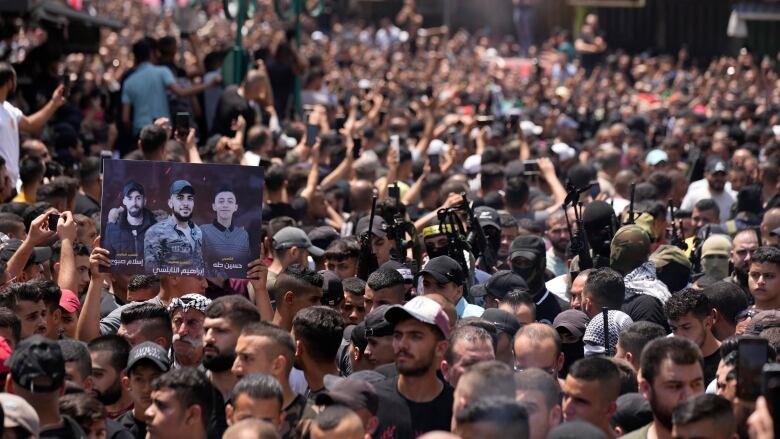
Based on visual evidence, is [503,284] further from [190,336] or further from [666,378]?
[666,378]

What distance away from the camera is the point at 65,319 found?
7.90 metres

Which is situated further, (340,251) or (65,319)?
(340,251)

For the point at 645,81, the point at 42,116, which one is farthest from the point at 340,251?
the point at 645,81

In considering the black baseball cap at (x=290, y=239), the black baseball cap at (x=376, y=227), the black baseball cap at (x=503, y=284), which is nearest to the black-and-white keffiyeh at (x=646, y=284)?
the black baseball cap at (x=503, y=284)

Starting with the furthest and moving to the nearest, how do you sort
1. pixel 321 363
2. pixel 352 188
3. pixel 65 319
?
pixel 352 188 < pixel 65 319 < pixel 321 363

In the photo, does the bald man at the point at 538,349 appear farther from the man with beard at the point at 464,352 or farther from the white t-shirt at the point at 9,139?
the white t-shirt at the point at 9,139

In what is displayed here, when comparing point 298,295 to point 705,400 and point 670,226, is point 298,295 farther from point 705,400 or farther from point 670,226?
point 670,226

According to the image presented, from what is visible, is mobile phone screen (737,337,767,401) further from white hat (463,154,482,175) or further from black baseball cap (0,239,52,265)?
white hat (463,154,482,175)

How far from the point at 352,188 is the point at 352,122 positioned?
3814 millimetres

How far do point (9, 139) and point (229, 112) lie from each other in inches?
166

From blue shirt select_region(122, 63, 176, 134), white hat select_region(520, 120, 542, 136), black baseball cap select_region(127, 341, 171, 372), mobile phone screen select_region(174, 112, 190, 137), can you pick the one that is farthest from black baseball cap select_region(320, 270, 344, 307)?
white hat select_region(520, 120, 542, 136)

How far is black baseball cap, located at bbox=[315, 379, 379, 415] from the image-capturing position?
19.4 ft

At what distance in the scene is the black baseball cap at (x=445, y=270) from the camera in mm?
8102

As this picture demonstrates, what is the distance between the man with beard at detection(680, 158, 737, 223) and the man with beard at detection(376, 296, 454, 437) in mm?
7687
